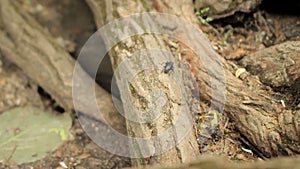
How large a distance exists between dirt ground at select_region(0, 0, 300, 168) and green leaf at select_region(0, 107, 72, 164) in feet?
0.20

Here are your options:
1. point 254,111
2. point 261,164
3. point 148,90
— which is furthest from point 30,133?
point 261,164

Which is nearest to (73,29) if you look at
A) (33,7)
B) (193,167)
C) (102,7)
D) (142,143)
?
(33,7)

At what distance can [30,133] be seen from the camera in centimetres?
317

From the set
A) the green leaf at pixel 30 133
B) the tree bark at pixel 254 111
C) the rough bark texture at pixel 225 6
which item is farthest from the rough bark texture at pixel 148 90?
the green leaf at pixel 30 133

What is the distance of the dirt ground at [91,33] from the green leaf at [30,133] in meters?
0.06

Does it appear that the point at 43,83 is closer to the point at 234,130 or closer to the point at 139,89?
the point at 139,89

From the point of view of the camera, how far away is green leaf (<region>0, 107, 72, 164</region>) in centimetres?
298

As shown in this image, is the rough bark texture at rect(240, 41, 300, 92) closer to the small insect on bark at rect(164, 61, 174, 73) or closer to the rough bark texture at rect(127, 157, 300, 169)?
the small insect on bark at rect(164, 61, 174, 73)

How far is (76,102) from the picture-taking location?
326 cm

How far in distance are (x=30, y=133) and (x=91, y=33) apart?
120 cm

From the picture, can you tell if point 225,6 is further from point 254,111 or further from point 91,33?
point 91,33

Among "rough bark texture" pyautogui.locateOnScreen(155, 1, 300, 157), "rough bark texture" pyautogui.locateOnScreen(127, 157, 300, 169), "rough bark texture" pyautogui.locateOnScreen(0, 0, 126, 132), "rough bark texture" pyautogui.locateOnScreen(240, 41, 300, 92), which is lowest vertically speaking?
"rough bark texture" pyautogui.locateOnScreen(127, 157, 300, 169)

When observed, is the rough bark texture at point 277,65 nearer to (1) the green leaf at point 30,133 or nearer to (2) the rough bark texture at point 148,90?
(2) the rough bark texture at point 148,90

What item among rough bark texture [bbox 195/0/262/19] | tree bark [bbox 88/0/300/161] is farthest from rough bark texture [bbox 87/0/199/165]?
rough bark texture [bbox 195/0/262/19]
